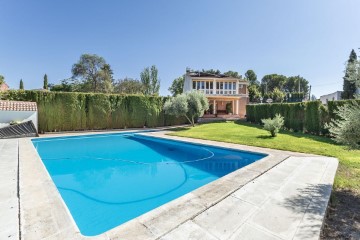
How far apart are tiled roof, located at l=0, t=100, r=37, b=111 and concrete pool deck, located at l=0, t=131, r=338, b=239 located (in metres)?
10.8

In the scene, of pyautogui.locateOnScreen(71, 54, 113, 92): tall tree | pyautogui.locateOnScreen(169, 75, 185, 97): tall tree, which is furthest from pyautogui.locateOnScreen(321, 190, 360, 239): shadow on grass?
pyautogui.locateOnScreen(169, 75, 185, 97): tall tree

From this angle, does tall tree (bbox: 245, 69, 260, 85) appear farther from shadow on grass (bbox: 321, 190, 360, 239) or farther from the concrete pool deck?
shadow on grass (bbox: 321, 190, 360, 239)

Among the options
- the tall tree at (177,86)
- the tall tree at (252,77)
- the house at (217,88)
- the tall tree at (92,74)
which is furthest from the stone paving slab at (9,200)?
the tall tree at (252,77)

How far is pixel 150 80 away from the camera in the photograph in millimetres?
43531

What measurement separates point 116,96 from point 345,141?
1975 centimetres

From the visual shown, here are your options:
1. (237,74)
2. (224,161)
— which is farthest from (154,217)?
(237,74)

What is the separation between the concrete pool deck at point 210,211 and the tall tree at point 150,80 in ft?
128

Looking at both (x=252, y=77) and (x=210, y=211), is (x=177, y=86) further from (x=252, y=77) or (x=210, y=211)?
(x=210, y=211)

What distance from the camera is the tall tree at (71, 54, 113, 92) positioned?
4822 centimetres

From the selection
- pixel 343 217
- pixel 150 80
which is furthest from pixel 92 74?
pixel 343 217

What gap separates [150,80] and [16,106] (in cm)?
3085

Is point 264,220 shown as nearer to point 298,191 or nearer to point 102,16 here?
point 298,191

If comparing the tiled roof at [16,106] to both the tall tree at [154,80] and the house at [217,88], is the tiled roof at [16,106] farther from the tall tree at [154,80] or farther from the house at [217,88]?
the tall tree at [154,80]

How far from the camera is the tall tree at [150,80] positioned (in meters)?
43.2
